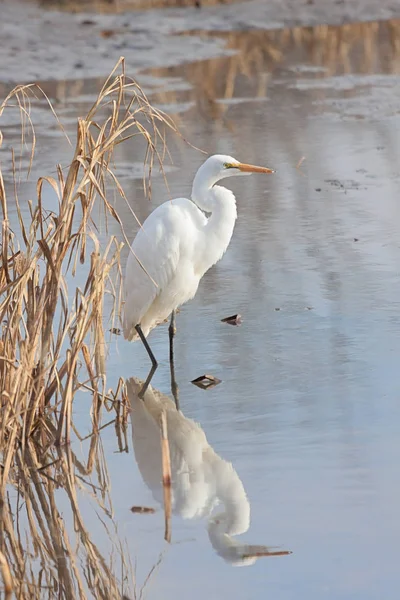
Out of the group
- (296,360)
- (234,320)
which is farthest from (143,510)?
(234,320)

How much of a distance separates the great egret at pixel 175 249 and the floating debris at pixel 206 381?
367 mm

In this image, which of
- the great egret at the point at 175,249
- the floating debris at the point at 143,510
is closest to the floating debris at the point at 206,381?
the great egret at the point at 175,249

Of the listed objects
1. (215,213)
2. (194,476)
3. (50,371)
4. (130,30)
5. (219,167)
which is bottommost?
(130,30)

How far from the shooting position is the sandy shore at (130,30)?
1476 cm

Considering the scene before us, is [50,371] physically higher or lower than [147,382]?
higher

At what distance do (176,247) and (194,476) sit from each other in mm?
1588

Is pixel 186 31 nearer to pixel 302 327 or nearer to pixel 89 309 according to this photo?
pixel 302 327

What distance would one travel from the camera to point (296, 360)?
17.9 ft

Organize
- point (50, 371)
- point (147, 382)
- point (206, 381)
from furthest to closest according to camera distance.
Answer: point (147, 382) → point (206, 381) → point (50, 371)

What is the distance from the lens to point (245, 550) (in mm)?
3666

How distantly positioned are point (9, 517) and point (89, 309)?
34.7 inches

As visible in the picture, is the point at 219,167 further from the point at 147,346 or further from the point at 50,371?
the point at 50,371

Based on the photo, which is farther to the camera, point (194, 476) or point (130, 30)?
point (130, 30)

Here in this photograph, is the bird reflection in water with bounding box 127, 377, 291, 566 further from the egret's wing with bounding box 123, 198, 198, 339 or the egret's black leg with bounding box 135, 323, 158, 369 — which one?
the egret's wing with bounding box 123, 198, 198, 339
